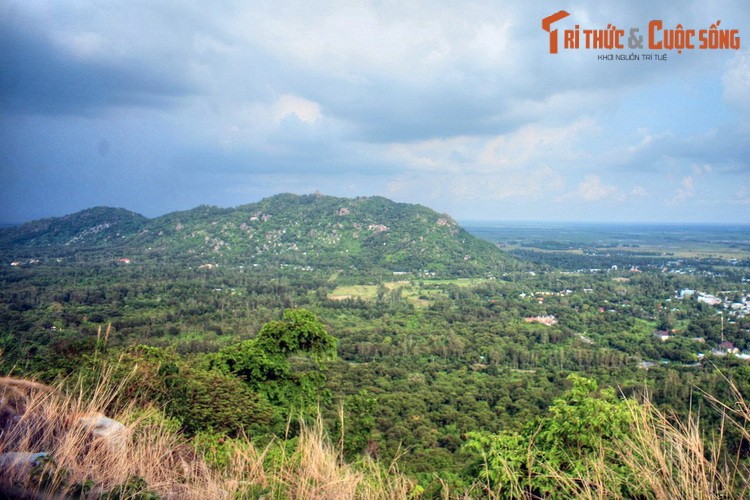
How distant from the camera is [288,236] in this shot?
380ft

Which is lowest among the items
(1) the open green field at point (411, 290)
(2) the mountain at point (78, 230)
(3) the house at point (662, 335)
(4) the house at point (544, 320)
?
(3) the house at point (662, 335)

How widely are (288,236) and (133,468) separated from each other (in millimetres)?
115515

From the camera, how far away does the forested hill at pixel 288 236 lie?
101438 millimetres

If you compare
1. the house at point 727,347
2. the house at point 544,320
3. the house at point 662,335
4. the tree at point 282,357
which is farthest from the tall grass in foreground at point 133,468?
the house at point 544,320

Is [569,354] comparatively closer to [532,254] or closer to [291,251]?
[291,251]

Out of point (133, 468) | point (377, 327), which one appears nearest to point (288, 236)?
point (377, 327)

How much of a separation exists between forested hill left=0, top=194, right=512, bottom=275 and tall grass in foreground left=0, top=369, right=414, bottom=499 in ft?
294

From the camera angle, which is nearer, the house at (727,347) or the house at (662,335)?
the house at (727,347)

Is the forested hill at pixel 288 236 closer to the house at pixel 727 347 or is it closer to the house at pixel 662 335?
the house at pixel 662 335

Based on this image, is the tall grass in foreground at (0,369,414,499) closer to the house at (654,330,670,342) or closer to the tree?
the tree

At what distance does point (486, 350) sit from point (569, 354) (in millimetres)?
7554

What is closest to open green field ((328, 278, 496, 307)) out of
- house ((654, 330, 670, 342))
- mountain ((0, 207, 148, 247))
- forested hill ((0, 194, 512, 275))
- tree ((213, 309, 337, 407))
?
forested hill ((0, 194, 512, 275))

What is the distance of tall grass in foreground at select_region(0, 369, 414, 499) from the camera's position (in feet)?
7.95

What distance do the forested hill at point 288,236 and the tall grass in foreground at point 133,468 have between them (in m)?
89.7
